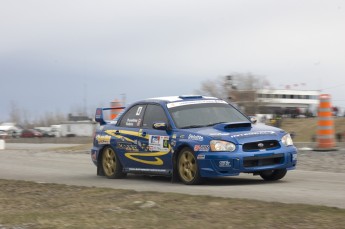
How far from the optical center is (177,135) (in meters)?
10.8

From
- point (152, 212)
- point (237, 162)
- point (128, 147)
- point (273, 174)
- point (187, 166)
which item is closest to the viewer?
point (152, 212)

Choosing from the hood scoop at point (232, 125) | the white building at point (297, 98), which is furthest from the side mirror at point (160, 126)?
the white building at point (297, 98)

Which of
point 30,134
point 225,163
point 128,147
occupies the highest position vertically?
point 128,147

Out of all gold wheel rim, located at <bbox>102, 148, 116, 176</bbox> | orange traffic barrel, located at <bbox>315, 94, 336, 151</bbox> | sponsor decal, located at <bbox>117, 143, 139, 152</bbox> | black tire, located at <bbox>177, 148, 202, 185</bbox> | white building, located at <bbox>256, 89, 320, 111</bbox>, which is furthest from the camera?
white building, located at <bbox>256, 89, 320, 111</bbox>

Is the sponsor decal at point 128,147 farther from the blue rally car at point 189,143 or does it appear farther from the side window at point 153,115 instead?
the side window at point 153,115

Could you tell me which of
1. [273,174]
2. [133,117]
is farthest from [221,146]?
[133,117]

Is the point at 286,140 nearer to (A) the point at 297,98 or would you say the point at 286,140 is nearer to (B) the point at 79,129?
(B) the point at 79,129

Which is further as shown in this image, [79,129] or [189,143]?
[79,129]

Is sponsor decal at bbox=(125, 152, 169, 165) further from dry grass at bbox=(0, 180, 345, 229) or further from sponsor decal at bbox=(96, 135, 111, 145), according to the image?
dry grass at bbox=(0, 180, 345, 229)

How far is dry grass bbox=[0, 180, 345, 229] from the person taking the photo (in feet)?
21.5

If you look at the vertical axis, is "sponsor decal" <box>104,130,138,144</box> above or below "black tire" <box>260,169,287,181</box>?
above

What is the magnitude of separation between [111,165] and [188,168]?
251cm

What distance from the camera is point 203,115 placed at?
11.2 m

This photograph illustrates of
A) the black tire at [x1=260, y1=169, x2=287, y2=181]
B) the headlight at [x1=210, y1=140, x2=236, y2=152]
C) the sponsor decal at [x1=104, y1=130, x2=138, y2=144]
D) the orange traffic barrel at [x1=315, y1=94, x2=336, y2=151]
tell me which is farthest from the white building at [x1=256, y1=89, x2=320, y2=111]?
the headlight at [x1=210, y1=140, x2=236, y2=152]
